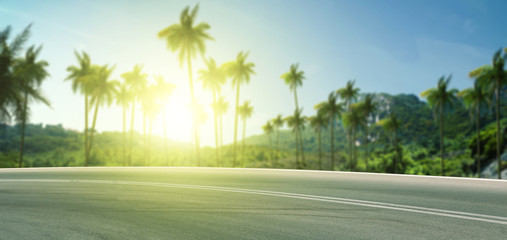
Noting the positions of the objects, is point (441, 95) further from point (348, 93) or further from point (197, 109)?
point (197, 109)

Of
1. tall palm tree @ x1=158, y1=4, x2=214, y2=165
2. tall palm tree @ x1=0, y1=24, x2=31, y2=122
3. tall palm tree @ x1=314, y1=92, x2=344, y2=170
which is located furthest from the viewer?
tall palm tree @ x1=314, y1=92, x2=344, y2=170

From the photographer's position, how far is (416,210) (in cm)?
525

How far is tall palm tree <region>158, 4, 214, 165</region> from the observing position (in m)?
30.1

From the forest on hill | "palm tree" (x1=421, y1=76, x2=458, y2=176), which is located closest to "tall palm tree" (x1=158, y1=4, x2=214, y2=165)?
the forest on hill

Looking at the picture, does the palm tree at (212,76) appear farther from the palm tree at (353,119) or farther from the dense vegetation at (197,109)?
the palm tree at (353,119)

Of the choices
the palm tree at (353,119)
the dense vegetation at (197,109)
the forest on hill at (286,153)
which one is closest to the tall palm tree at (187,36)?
the dense vegetation at (197,109)

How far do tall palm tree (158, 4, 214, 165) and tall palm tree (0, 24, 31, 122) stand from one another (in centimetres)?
2572

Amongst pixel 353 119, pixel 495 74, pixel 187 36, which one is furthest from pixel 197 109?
pixel 495 74

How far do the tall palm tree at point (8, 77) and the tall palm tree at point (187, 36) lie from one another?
84.4ft

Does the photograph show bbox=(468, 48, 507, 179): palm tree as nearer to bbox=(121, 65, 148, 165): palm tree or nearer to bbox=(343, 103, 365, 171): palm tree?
bbox=(343, 103, 365, 171): palm tree

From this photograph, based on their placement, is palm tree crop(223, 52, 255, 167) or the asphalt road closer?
the asphalt road

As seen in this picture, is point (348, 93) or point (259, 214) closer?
point (259, 214)

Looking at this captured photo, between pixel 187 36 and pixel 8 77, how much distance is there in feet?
92.2

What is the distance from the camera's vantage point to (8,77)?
3875 millimetres
